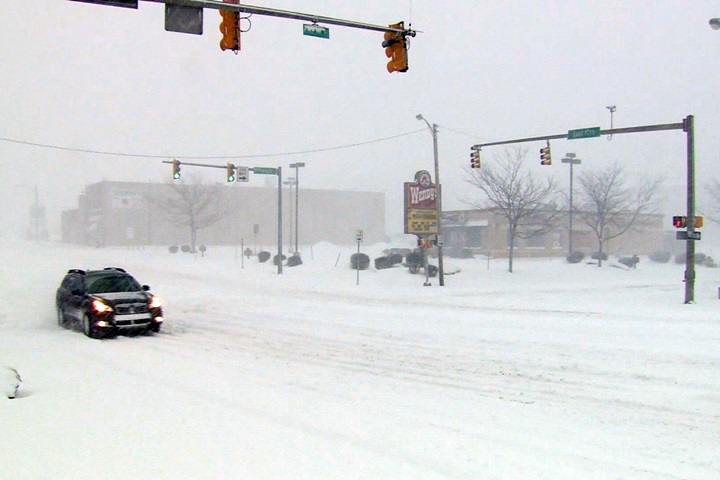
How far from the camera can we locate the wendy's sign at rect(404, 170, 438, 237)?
3275 cm

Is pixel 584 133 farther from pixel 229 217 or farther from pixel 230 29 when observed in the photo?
pixel 229 217

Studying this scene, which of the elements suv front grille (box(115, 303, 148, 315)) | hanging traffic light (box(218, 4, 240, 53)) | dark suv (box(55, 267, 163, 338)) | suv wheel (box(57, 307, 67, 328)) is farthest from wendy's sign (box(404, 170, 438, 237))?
hanging traffic light (box(218, 4, 240, 53))

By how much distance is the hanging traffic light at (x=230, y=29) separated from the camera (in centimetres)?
1088

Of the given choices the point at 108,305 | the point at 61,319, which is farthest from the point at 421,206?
the point at 108,305

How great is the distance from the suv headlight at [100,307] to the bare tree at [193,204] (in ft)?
143

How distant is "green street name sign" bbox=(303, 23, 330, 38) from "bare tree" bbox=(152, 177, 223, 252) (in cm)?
4701

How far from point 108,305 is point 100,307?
18 cm

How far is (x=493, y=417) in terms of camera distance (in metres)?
7.44

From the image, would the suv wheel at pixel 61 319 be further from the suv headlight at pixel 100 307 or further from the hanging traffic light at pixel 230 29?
the hanging traffic light at pixel 230 29

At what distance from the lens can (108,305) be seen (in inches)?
543

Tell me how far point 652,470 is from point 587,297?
21.0 m

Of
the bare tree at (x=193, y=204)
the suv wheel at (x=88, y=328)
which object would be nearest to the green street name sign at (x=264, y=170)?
the suv wheel at (x=88, y=328)

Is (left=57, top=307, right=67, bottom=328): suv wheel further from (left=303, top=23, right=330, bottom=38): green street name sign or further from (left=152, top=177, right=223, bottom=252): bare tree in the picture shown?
(left=152, top=177, right=223, bottom=252): bare tree

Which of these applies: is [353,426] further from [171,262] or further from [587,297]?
[171,262]
